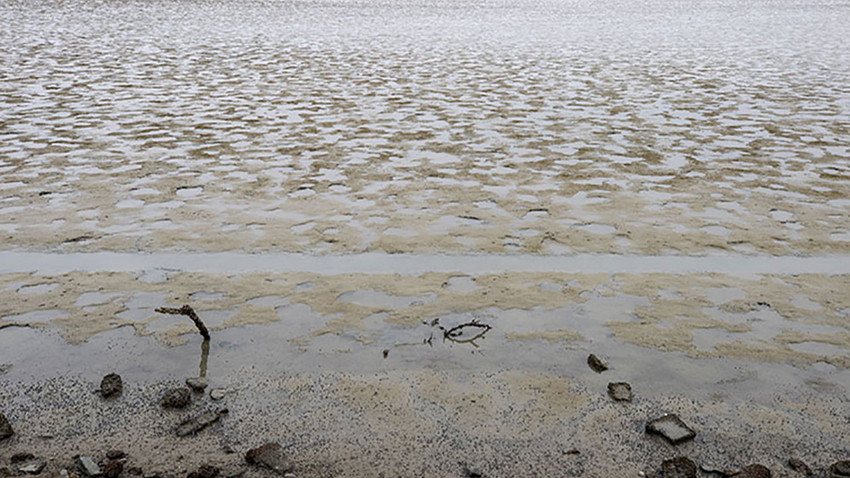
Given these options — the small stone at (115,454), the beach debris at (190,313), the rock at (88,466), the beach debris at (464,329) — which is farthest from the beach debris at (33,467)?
the beach debris at (464,329)

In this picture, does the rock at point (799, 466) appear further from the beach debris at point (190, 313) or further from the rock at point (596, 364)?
the beach debris at point (190, 313)

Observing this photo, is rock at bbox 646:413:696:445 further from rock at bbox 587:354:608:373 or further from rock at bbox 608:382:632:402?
rock at bbox 587:354:608:373

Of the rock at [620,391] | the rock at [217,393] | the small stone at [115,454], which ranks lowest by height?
the rock at [217,393]

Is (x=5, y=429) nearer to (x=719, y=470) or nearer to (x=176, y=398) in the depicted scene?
(x=176, y=398)

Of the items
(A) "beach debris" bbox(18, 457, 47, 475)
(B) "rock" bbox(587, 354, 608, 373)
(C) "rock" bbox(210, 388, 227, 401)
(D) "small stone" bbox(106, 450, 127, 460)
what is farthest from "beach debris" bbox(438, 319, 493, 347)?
(A) "beach debris" bbox(18, 457, 47, 475)

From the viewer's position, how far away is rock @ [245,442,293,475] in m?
2.92

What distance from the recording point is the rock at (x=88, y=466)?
2.84 meters

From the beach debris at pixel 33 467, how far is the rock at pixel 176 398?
56cm

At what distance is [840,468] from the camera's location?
9.47 ft

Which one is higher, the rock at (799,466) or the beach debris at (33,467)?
the beach debris at (33,467)

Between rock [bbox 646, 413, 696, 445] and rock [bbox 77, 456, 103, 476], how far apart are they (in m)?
2.31

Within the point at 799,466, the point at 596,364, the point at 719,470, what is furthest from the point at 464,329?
the point at 799,466

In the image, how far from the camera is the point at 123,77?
13312 millimetres

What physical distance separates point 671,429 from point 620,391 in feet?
1.18
